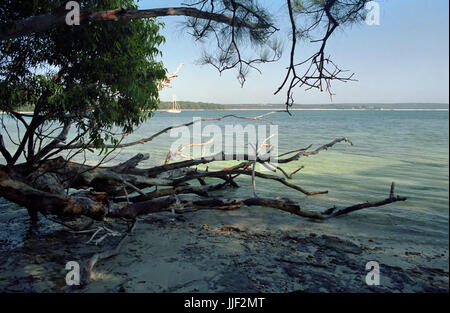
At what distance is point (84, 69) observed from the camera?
4.45m

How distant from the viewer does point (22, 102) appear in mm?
4438

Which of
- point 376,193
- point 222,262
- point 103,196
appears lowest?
point 376,193

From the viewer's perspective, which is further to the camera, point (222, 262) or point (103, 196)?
point (103, 196)

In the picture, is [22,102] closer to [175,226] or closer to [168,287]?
[175,226]

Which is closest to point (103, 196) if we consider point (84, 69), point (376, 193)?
point (84, 69)

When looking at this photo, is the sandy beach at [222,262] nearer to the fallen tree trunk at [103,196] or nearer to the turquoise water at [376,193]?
the fallen tree trunk at [103,196]

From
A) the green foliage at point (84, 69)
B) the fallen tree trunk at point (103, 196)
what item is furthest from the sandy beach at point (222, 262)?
the green foliage at point (84, 69)

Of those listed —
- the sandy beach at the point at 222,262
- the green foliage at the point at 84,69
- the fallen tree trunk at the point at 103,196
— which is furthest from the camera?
the green foliage at the point at 84,69

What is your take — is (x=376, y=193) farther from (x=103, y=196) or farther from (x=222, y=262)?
(x=103, y=196)

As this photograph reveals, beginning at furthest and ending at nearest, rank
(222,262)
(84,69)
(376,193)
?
(376,193), (84,69), (222,262)

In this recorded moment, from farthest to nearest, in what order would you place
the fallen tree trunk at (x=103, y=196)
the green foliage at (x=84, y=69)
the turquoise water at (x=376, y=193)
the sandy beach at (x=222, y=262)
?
the turquoise water at (x=376, y=193) < the green foliage at (x=84, y=69) < the fallen tree trunk at (x=103, y=196) < the sandy beach at (x=222, y=262)

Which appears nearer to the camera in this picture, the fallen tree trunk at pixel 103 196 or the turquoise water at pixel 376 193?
the fallen tree trunk at pixel 103 196

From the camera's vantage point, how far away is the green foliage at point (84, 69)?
13.8 feet

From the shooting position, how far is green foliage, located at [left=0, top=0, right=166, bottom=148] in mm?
4199
